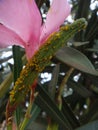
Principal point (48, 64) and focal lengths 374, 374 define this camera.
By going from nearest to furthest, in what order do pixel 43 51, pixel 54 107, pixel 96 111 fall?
pixel 43 51 → pixel 54 107 → pixel 96 111

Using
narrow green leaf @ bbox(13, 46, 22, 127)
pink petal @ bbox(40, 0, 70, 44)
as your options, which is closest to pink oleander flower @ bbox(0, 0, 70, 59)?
pink petal @ bbox(40, 0, 70, 44)

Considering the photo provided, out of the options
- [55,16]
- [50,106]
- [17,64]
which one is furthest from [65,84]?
[55,16]

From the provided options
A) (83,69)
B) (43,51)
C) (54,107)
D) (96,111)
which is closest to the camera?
(43,51)

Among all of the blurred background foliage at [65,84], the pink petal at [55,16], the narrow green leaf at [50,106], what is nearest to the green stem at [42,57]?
the pink petal at [55,16]

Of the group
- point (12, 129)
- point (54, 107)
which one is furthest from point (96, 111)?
point (12, 129)

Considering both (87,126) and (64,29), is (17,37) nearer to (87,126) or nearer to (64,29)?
(64,29)

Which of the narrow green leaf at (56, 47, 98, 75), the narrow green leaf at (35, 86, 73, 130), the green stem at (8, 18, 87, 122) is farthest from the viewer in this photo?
the narrow green leaf at (35, 86, 73, 130)

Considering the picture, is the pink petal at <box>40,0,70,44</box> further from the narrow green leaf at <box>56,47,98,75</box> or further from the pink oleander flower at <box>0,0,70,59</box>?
the narrow green leaf at <box>56,47,98,75</box>
